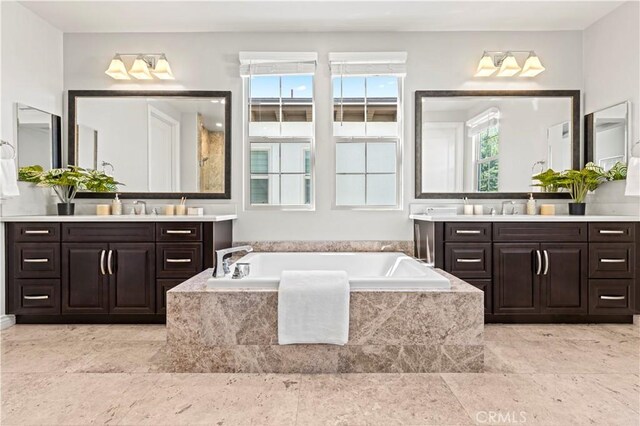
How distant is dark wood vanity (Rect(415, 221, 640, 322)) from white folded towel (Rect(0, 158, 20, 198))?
3.14m

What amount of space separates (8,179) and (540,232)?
3.97 meters

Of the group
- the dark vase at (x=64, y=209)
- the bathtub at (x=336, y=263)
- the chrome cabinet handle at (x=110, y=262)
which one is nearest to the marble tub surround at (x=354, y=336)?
the bathtub at (x=336, y=263)

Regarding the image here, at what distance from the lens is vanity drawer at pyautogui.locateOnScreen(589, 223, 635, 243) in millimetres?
3051

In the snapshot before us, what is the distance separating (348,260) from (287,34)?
2.08 m

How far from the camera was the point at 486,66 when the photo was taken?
138 inches

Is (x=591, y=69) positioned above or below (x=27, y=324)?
above

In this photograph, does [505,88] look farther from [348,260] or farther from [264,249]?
[264,249]

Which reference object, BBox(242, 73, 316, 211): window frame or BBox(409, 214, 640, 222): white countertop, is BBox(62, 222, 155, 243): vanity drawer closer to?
BBox(242, 73, 316, 211): window frame

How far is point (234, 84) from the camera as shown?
3.63 meters

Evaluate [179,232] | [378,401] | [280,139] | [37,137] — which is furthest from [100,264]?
[378,401]

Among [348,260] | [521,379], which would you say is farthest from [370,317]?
[348,260]

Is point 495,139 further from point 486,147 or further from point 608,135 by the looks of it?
point 608,135

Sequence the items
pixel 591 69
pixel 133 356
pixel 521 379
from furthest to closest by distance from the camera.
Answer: pixel 591 69 → pixel 133 356 → pixel 521 379

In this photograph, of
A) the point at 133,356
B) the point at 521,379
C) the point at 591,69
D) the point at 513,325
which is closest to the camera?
the point at 521,379
